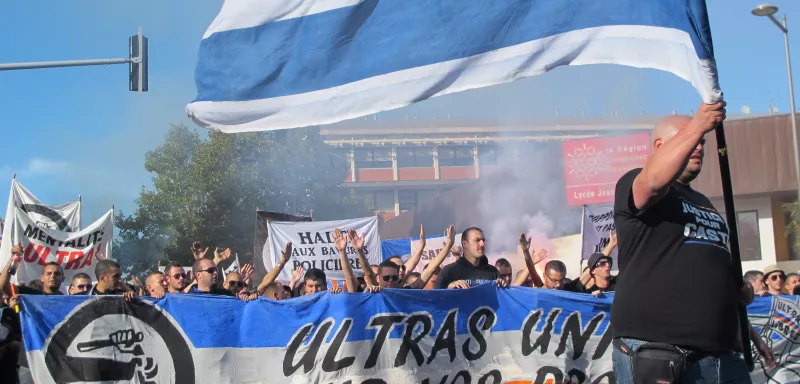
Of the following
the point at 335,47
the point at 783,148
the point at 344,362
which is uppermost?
the point at 783,148

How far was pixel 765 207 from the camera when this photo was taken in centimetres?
2916

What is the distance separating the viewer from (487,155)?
82875mm

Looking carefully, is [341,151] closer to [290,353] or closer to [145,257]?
[145,257]

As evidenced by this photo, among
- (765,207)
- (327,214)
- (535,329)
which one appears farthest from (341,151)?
(535,329)

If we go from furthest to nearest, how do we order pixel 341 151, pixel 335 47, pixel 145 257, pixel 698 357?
pixel 341 151, pixel 145 257, pixel 335 47, pixel 698 357

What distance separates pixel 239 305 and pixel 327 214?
29814mm

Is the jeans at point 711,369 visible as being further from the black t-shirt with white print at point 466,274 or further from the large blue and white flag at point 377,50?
the black t-shirt with white print at point 466,274

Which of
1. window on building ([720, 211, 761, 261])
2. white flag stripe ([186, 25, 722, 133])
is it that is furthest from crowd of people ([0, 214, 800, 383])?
window on building ([720, 211, 761, 261])

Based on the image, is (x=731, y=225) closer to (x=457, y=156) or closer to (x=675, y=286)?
(x=675, y=286)

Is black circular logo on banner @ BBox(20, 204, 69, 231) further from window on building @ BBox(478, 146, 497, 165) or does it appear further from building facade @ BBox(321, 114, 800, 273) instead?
window on building @ BBox(478, 146, 497, 165)

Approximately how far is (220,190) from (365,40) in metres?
29.1

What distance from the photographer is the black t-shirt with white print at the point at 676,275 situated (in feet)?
10.1

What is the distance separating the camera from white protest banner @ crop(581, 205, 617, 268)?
12.1m

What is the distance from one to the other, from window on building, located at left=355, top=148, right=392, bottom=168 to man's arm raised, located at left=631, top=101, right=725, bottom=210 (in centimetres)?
Answer: 7908
